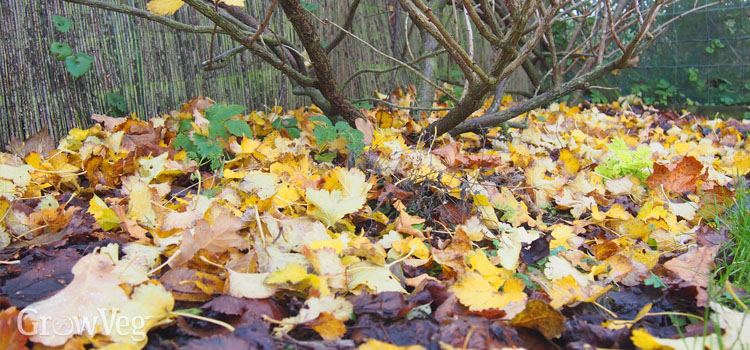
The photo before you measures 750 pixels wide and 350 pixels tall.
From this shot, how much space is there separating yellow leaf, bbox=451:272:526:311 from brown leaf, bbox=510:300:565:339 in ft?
0.13

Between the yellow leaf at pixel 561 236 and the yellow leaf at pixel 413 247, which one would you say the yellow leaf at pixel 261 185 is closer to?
the yellow leaf at pixel 413 247

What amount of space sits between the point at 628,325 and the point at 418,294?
37cm

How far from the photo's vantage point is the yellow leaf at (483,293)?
86 centimetres

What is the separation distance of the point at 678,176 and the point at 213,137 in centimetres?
167

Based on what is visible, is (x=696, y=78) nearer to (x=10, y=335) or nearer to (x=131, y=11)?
(x=131, y=11)

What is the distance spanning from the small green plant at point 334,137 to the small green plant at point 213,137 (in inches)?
11.2

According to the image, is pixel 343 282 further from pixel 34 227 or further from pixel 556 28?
pixel 556 28

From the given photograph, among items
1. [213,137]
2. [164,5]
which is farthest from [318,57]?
[164,5]

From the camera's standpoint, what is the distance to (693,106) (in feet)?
17.7

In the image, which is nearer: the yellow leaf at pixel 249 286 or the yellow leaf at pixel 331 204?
the yellow leaf at pixel 249 286

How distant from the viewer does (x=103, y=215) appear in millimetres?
1119

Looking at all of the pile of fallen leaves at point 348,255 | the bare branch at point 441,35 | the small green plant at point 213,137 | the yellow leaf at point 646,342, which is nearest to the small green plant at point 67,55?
the pile of fallen leaves at point 348,255

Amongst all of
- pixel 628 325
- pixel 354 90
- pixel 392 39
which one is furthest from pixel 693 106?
pixel 628 325

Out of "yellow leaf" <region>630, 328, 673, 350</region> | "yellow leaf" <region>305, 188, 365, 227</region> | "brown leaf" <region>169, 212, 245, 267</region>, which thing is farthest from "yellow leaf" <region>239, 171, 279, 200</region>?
"yellow leaf" <region>630, 328, 673, 350</region>
